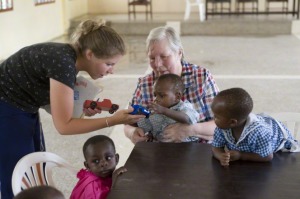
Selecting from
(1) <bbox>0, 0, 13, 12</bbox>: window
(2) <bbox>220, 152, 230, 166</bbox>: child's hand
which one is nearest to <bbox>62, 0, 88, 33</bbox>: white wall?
(1) <bbox>0, 0, 13, 12</bbox>: window

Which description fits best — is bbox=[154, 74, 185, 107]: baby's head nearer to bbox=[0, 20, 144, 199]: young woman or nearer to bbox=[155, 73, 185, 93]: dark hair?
bbox=[155, 73, 185, 93]: dark hair

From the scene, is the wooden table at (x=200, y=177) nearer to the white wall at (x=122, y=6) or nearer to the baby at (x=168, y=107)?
the baby at (x=168, y=107)

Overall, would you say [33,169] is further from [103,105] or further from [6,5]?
[6,5]

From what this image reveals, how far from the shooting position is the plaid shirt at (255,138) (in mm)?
1618

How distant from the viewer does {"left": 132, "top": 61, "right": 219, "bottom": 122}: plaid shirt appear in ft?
7.39

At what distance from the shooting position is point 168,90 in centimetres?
201

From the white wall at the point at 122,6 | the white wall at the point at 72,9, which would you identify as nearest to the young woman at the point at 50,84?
the white wall at the point at 72,9

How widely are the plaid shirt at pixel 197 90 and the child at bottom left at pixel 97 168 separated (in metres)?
0.61

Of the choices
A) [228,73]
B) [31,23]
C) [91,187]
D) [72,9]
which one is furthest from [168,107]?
[72,9]

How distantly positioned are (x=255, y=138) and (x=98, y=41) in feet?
2.38

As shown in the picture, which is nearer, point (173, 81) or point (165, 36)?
point (173, 81)

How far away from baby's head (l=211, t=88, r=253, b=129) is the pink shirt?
510 mm

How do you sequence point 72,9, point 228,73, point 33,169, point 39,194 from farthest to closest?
point 72,9, point 228,73, point 33,169, point 39,194

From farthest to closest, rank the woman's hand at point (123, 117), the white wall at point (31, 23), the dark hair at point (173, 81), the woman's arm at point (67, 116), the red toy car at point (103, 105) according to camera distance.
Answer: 1. the white wall at point (31, 23)
2. the dark hair at point (173, 81)
3. the red toy car at point (103, 105)
4. the woman's hand at point (123, 117)
5. the woman's arm at point (67, 116)
